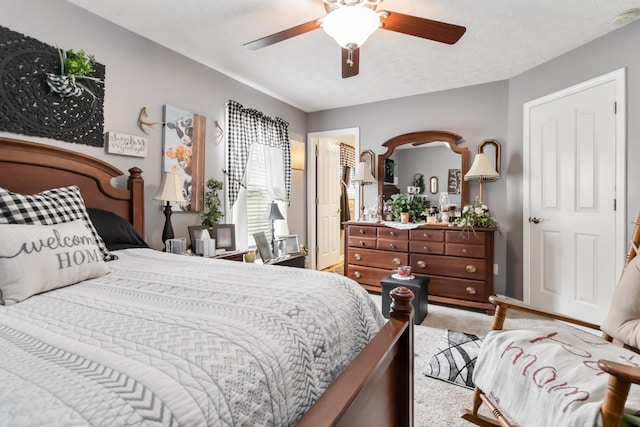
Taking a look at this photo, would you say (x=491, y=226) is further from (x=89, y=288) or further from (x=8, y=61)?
(x=8, y=61)

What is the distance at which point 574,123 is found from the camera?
2.84 m

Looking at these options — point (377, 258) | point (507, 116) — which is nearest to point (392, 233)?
point (377, 258)

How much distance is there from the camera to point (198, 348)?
2.26 feet

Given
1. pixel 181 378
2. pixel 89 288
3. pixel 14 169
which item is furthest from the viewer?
pixel 14 169

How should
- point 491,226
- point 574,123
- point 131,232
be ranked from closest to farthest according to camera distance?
point 131,232, point 574,123, point 491,226

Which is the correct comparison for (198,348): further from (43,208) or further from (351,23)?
(351,23)

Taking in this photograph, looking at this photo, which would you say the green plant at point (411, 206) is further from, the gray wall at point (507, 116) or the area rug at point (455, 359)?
the area rug at point (455, 359)

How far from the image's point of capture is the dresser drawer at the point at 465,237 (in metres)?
3.17

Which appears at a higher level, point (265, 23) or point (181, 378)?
point (265, 23)

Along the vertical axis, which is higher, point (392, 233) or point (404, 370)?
point (392, 233)

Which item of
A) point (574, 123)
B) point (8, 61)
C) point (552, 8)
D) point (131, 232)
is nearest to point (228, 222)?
point (131, 232)

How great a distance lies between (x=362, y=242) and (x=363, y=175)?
3.04 ft

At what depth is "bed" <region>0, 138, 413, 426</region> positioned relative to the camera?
531 mm

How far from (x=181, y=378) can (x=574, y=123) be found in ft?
11.9
